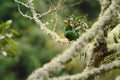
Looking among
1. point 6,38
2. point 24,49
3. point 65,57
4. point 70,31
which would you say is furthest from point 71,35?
point 24,49

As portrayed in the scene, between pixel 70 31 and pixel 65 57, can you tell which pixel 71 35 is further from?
pixel 65 57

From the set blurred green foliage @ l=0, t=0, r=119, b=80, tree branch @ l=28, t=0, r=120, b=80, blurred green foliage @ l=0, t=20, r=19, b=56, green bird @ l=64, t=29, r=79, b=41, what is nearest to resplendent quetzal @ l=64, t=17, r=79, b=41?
green bird @ l=64, t=29, r=79, b=41

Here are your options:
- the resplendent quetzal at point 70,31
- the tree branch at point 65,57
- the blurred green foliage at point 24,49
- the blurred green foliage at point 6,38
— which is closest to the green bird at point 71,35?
the resplendent quetzal at point 70,31

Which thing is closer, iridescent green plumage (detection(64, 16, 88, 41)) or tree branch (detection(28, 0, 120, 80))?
tree branch (detection(28, 0, 120, 80))

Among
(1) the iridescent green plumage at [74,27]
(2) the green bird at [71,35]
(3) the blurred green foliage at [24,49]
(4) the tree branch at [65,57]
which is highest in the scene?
(3) the blurred green foliage at [24,49]

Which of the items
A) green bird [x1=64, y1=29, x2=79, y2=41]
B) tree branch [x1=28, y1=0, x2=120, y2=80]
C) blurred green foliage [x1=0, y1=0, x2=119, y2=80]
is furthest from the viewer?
blurred green foliage [x1=0, y1=0, x2=119, y2=80]

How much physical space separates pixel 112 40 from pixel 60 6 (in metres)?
0.22

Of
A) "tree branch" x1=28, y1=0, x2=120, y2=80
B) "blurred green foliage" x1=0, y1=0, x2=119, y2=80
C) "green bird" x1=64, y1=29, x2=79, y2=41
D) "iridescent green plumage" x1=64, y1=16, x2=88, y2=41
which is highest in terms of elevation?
"blurred green foliage" x1=0, y1=0, x2=119, y2=80

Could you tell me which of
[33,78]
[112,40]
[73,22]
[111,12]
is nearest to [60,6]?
[73,22]

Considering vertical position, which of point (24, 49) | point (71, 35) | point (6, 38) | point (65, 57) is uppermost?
point (24, 49)

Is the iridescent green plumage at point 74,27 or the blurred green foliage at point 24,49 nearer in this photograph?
the iridescent green plumage at point 74,27

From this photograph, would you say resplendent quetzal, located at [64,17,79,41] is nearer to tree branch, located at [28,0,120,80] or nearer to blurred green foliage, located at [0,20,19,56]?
blurred green foliage, located at [0,20,19,56]

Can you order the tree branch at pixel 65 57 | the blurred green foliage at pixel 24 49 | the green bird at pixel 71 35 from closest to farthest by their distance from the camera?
the tree branch at pixel 65 57 < the green bird at pixel 71 35 < the blurred green foliage at pixel 24 49

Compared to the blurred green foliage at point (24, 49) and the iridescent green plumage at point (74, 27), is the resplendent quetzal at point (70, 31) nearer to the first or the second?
the iridescent green plumage at point (74, 27)
